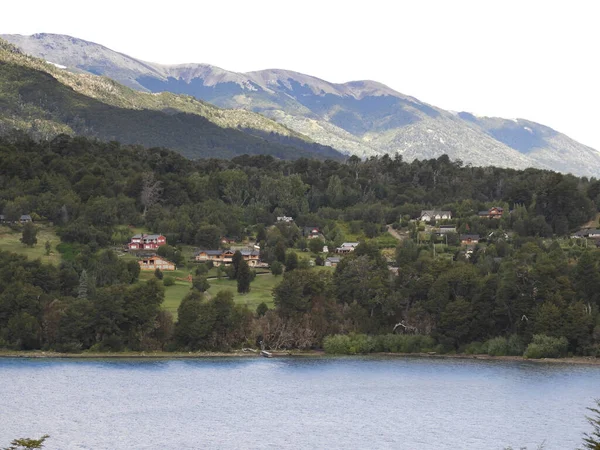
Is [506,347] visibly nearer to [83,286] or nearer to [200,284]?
[200,284]

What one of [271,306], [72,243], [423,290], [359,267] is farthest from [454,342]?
[72,243]

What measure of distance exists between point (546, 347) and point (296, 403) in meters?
23.8

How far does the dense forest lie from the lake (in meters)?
3.88

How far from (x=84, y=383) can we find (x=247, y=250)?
3999 cm

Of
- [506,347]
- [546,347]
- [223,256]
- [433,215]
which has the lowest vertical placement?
[506,347]

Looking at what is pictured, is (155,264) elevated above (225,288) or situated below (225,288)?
above

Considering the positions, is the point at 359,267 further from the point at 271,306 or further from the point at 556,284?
the point at 556,284

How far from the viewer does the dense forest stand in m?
75.1

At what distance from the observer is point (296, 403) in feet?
187

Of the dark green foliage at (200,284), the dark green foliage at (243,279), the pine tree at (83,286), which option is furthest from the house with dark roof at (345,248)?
the pine tree at (83,286)

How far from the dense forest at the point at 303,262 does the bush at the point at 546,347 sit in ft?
0.64

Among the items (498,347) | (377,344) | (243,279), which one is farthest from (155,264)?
(498,347)

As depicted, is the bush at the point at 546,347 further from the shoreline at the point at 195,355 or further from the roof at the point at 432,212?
the roof at the point at 432,212

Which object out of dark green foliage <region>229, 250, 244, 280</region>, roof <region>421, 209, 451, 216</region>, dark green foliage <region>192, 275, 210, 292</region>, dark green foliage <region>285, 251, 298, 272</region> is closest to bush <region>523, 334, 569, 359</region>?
dark green foliage <region>285, 251, 298, 272</region>
